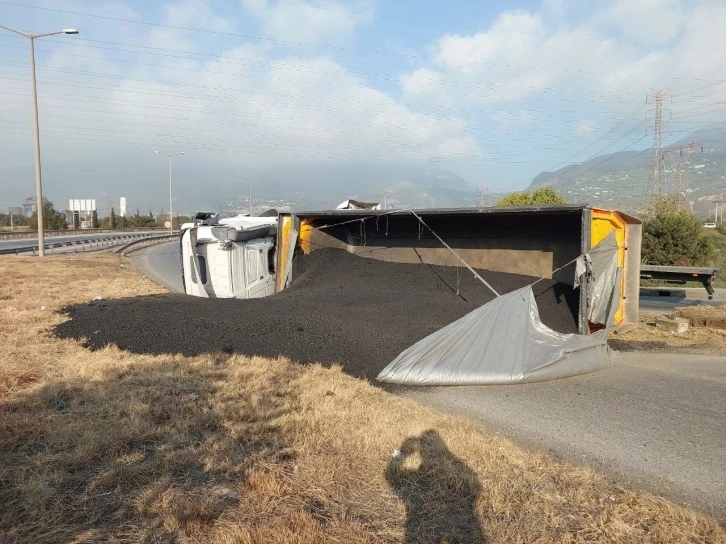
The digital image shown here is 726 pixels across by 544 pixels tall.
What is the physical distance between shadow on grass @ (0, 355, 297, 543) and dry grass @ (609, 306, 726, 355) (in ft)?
22.0

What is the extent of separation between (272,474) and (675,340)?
8933 millimetres

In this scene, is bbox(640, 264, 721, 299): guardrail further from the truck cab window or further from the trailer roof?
the truck cab window

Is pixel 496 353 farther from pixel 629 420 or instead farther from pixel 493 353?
pixel 629 420

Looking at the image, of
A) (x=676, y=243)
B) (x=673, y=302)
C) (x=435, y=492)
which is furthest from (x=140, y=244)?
(x=435, y=492)

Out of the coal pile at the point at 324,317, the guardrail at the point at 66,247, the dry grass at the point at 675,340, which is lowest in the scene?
the dry grass at the point at 675,340

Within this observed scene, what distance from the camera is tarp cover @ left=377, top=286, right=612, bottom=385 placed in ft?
20.9

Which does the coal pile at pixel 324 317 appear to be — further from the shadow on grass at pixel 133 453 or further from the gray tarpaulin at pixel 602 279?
the shadow on grass at pixel 133 453

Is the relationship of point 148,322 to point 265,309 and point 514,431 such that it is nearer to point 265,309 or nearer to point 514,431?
point 265,309

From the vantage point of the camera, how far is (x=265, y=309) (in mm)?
8656

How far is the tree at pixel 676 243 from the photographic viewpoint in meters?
22.2

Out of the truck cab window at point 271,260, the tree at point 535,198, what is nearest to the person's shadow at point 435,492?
the truck cab window at point 271,260

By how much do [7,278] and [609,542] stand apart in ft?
57.5

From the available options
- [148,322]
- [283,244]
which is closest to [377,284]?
[283,244]

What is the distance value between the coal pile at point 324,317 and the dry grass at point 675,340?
1.15m
